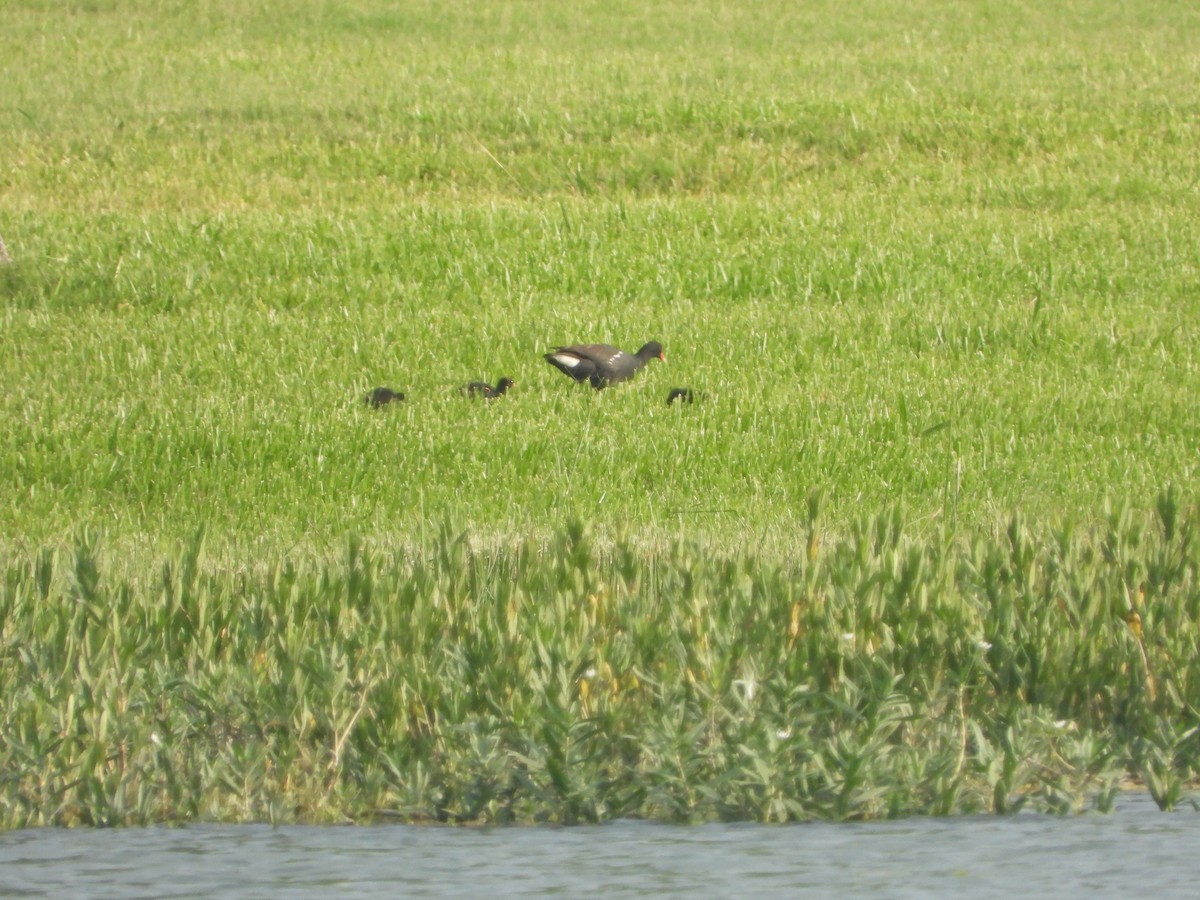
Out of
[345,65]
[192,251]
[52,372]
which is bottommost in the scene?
A: [52,372]

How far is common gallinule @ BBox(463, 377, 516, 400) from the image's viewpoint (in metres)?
10.6

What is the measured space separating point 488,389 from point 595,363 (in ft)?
2.40

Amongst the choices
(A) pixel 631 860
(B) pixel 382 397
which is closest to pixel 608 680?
(A) pixel 631 860

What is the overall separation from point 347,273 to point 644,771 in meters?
10.3

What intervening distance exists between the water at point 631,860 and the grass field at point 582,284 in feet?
4.36

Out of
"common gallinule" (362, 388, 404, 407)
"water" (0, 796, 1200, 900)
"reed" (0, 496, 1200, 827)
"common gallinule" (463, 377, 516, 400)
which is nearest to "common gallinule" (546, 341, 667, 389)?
"common gallinule" (463, 377, 516, 400)

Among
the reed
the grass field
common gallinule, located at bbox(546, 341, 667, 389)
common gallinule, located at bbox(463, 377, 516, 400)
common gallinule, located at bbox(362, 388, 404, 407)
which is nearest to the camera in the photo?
the reed

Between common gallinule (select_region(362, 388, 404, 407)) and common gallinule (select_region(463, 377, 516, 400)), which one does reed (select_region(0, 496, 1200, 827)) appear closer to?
common gallinule (select_region(362, 388, 404, 407))

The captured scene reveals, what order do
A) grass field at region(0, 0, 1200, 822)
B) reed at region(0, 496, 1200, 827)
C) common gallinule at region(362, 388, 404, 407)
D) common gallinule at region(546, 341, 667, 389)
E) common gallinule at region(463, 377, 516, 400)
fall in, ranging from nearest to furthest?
1. reed at region(0, 496, 1200, 827)
2. grass field at region(0, 0, 1200, 822)
3. common gallinule at region(362, 388, 404, 407)
4. common gallinule at region(463, 377, 516, 400)
5. common gallinule at region(546, 341, 667, 389)

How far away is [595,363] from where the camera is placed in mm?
10883

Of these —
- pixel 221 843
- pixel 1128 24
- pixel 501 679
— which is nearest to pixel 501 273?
pixel 501 679

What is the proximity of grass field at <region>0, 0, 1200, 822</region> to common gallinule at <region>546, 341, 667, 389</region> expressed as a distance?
13 cm

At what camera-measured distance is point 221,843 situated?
3959mm

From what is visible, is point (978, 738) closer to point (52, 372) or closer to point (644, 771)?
point (644, 771)
